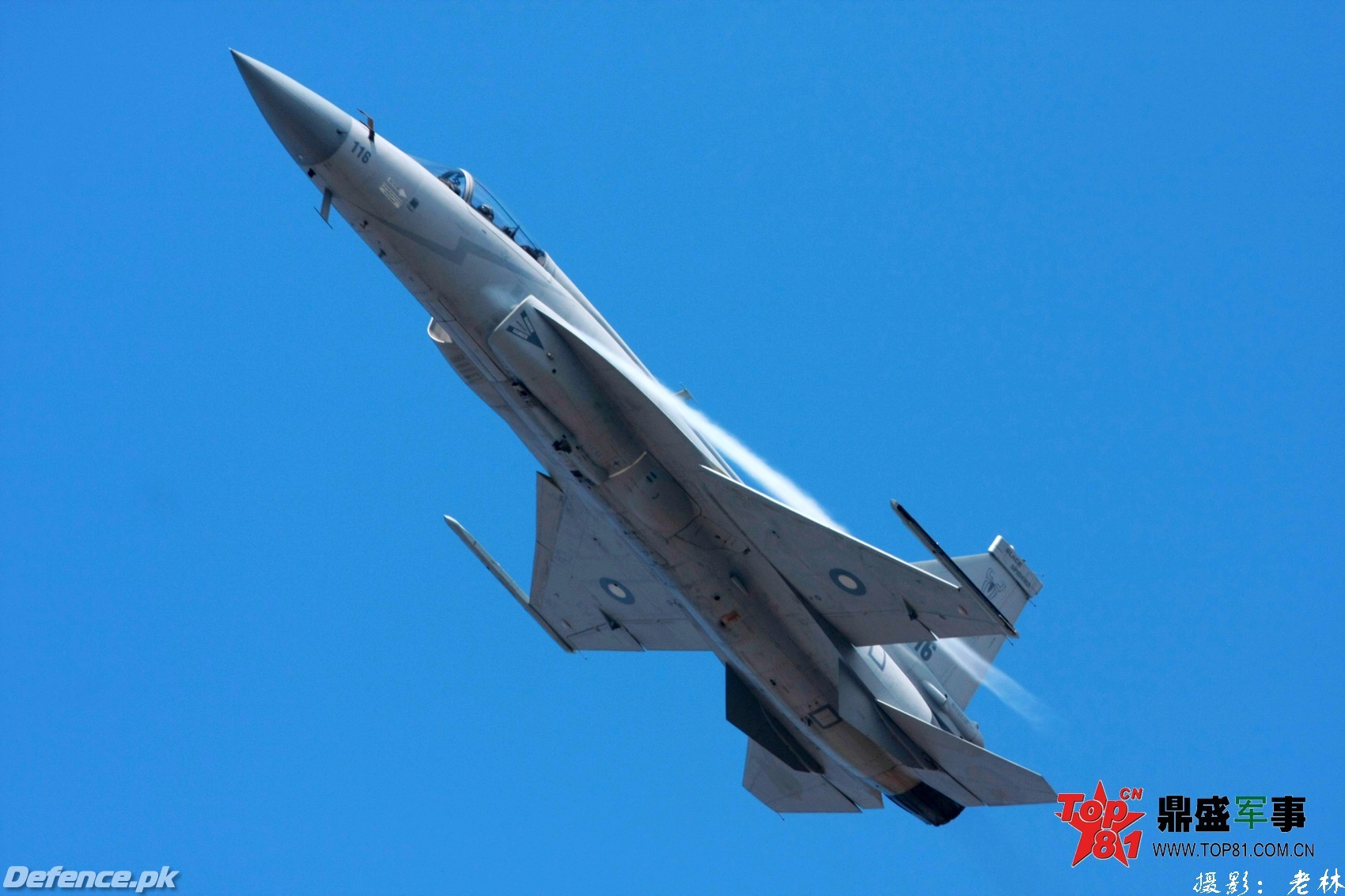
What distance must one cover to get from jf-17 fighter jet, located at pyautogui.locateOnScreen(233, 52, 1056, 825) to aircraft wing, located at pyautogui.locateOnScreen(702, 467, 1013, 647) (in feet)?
0.09

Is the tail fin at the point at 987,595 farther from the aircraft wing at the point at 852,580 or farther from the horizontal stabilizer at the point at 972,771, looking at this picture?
the horizontal stabilizer at the point at 972,771

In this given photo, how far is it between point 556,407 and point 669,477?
1.78 meters

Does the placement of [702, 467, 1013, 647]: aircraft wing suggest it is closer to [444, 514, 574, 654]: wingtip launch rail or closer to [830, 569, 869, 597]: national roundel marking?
[830, 569, 869, 597]: national roundel marking

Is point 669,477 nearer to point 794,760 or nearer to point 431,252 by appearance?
point 431,252

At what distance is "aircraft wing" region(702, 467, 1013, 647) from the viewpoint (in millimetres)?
16547

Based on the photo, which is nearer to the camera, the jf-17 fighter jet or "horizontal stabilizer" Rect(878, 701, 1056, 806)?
the jf-17 fighter jet

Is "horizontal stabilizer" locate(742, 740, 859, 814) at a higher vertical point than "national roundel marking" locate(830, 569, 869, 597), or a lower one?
lower

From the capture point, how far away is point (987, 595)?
65.9 feet

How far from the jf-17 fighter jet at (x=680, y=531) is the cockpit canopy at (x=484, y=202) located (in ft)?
0.07

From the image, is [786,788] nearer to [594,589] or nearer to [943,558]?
[594,589]

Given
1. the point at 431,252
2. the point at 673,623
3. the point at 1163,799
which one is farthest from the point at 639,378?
the point at 1163,799

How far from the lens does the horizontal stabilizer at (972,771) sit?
17.9 metres

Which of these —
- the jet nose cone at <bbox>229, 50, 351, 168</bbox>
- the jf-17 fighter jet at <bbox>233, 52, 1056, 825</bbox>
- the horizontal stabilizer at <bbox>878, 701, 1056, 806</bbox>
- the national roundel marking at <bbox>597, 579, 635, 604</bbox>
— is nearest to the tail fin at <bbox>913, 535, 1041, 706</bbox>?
the jf-17 fighter jet at <bbox>233, 52, 1056, 825</bbox>

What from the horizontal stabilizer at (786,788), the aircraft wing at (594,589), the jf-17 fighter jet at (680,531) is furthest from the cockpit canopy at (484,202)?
the horizontal stabilizer at (786,788)
